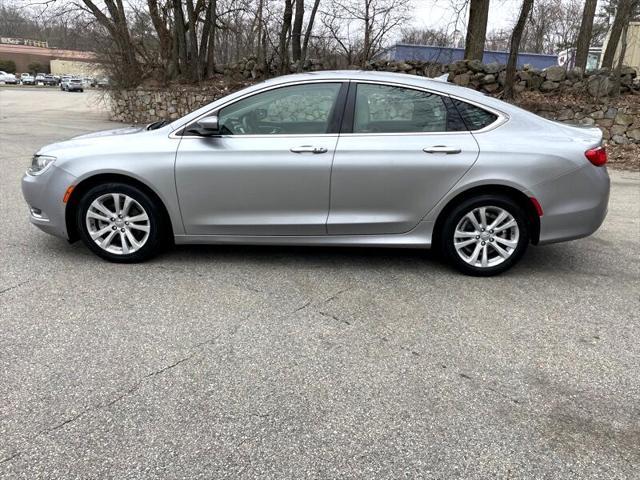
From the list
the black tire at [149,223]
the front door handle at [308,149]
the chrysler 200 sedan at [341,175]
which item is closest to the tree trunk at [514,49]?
the chrysler 200 sedan at [341,175]

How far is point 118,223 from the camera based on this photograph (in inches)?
182

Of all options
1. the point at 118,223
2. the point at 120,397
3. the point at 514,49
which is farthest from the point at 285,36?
the point at 120,397

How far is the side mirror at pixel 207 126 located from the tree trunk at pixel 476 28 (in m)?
11.6

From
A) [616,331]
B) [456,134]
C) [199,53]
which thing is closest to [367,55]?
[199,53]

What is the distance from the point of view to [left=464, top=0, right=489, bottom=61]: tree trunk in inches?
538

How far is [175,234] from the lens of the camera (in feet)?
15.2

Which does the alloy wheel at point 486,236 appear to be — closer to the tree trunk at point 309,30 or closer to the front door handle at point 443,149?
the front door handle at point 443,149

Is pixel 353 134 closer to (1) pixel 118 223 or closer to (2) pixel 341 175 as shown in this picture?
(2) pixel 341 175

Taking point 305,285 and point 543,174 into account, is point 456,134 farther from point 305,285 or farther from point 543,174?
point 305,285

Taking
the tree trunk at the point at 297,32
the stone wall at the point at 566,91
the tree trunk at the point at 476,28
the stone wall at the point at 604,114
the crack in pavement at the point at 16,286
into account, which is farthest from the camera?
the tree trunk at the point at 297,32

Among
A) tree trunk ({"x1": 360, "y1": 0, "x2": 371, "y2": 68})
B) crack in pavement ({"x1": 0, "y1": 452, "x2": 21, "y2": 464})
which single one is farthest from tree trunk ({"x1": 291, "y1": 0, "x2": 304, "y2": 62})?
crack in pavement ({"x1": 0, "y1": 452, "x2": 21, "y2": 464})

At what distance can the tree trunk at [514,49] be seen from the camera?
12141 mm

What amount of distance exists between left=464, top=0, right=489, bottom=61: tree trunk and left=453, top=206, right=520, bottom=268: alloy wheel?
11.1 m

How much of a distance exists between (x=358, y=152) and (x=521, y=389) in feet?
7.41
